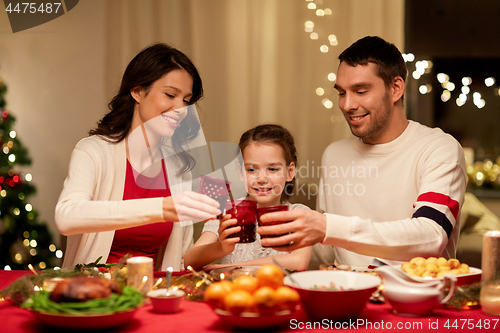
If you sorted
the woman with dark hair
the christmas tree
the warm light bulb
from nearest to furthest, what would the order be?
1. the woman with dark hair
2. the christmas tree
3. the warm light bulb

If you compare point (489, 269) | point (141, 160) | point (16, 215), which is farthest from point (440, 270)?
point (16, 215)

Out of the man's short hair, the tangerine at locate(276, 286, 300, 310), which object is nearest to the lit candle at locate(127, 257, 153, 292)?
the tangerine at locate(276, 286, 300, 310)

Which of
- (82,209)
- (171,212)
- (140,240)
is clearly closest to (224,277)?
(171,212)

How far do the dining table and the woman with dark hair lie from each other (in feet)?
2.71

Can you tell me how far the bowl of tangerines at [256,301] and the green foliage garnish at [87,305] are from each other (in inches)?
8.0

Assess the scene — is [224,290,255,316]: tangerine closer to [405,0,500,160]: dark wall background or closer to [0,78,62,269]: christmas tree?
[0,78,62,269]: christmas tree

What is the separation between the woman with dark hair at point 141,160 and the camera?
82.0 inches

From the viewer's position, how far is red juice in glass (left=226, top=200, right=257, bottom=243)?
4.47 feet

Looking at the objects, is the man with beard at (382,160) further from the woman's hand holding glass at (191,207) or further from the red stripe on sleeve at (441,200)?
the woman's hand holding glass at (191,207)

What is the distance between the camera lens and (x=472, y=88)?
4750mm

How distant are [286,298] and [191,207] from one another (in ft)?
1.88

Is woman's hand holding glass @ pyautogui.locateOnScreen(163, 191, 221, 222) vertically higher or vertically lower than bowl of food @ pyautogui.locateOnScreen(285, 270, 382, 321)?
higher

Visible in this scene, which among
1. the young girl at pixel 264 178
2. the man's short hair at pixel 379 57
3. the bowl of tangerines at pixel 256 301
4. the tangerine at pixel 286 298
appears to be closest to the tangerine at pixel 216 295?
the bowl of tangerines at pixel 256 301

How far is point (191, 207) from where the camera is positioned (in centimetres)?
147
